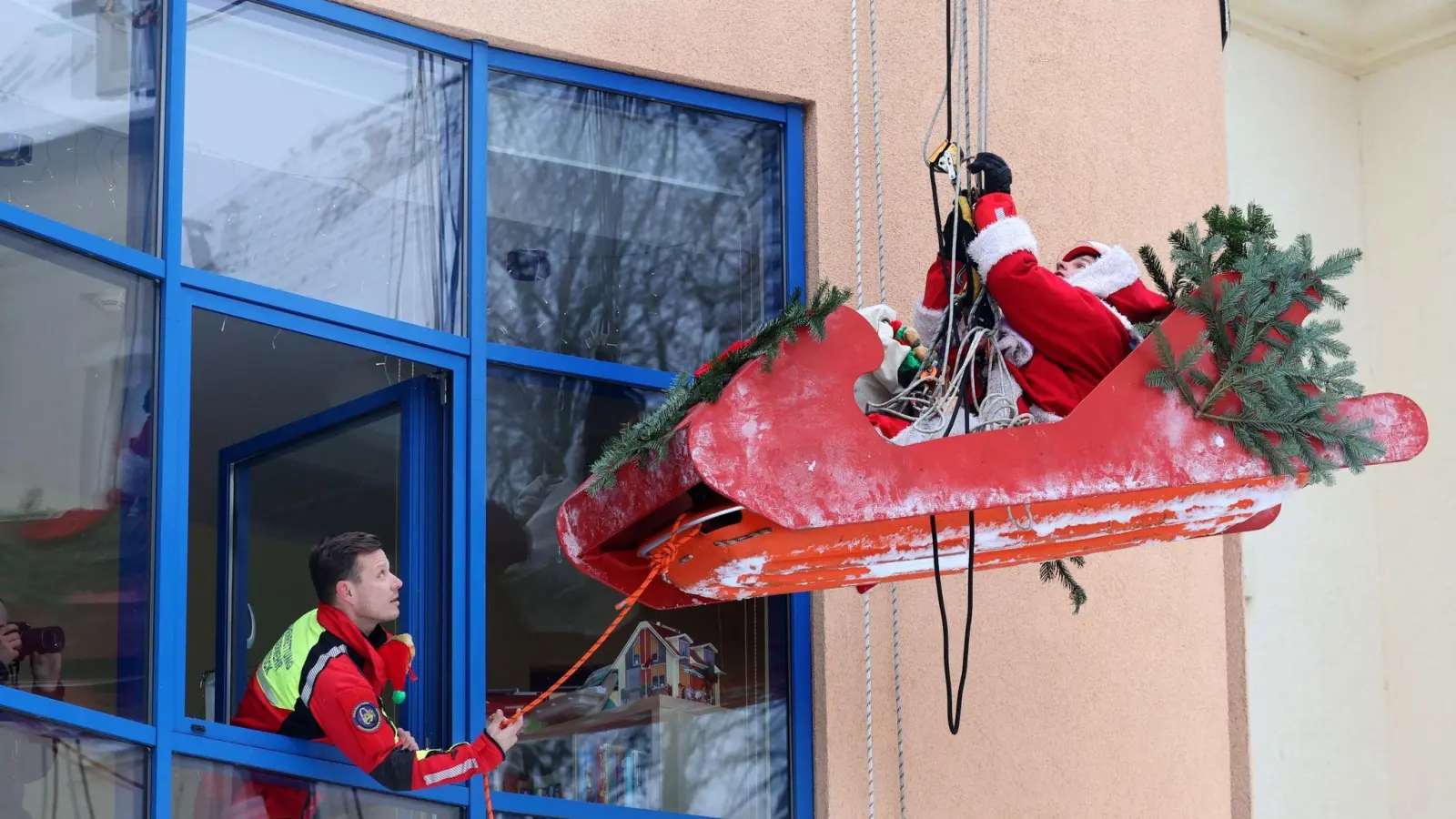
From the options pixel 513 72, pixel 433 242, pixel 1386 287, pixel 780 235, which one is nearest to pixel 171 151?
pixel 433 242

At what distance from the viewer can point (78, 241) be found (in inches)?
172

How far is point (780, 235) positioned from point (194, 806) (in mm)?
2638

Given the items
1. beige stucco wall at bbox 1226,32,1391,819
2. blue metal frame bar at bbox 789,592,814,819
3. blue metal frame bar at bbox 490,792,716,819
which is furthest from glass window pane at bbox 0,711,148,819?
beige stucco wall at bbox 1226,32,1391,819

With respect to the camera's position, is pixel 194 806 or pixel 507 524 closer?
pixel 194 806

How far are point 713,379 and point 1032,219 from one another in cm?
281

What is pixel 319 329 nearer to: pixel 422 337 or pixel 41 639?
pixel 422 337

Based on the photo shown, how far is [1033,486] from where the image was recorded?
3812 mm

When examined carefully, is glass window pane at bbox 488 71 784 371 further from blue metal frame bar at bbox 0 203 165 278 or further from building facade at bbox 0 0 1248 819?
blue metal frame bar at bbox 0 203 165 278

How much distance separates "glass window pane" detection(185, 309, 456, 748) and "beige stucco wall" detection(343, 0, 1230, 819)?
1063mm

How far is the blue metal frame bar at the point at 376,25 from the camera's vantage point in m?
5.11

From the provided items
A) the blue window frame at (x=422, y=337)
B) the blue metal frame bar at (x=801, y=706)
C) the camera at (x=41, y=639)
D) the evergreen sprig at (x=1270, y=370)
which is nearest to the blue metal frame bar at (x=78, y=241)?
the blue window frame at (x=422, y=337)

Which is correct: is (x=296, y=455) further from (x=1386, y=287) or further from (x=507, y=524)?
(x=1386, y=287)

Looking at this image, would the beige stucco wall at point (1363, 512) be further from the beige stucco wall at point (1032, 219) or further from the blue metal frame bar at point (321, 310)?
the blue metal frame bar at point (321, 310)

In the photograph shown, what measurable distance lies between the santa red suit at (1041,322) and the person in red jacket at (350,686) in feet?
4.96
